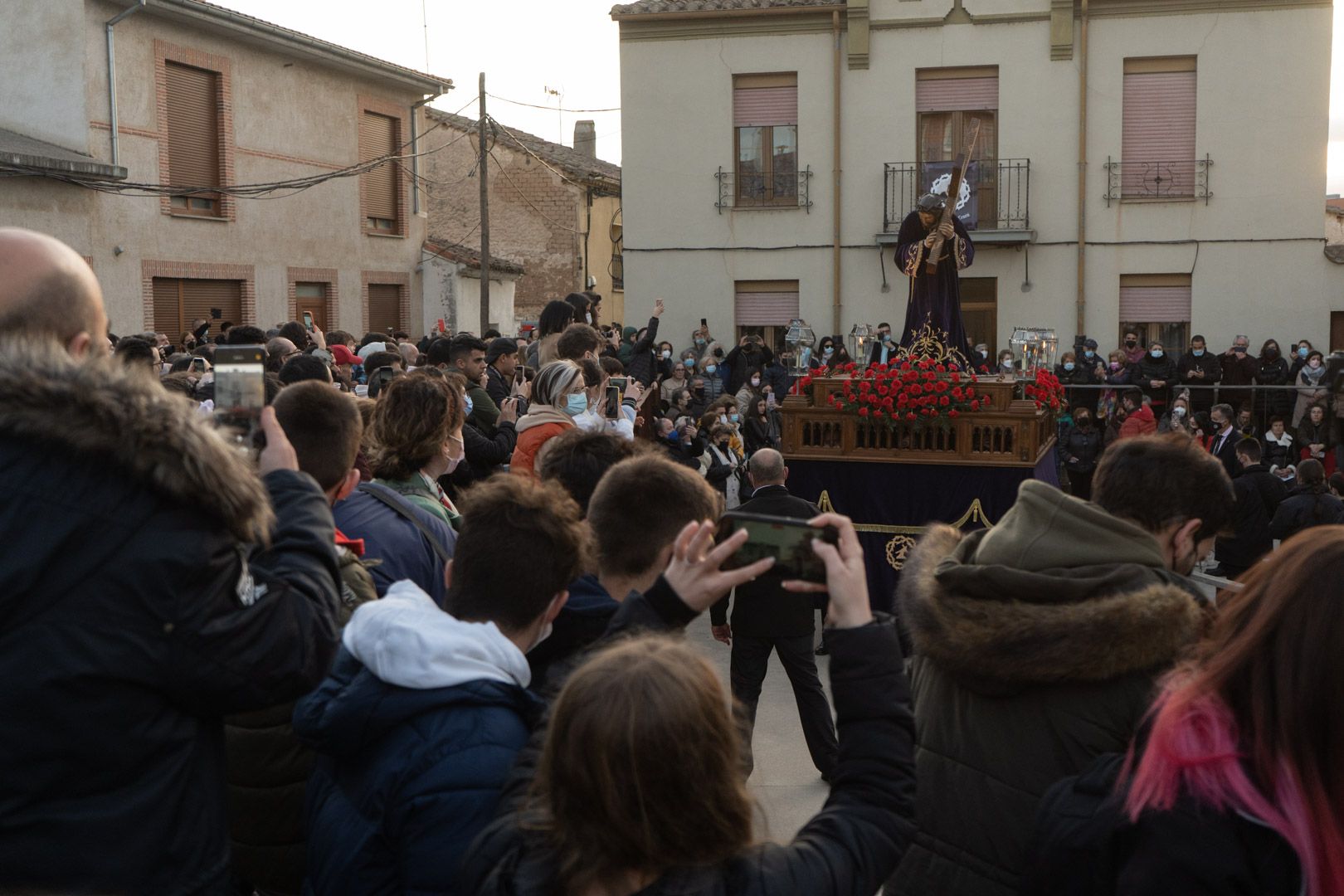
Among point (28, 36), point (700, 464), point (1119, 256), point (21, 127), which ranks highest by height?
point (28, 36)

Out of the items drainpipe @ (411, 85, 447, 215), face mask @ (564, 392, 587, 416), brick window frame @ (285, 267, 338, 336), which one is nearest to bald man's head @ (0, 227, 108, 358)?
face mask @ (564, 392, 587, 416)

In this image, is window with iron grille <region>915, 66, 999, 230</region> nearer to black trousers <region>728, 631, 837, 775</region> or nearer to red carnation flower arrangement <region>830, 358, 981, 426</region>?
red carnation flower arrangement <region>830, 358, 981, 426</region>

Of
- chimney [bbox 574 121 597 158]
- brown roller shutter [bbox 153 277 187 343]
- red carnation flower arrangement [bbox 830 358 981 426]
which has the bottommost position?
red carnation flower arrangement [bbox 830 358 981 426]

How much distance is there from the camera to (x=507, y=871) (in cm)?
177

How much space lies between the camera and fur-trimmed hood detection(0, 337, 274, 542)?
183cm

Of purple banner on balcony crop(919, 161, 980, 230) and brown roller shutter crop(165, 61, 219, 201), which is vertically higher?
brown roller shutter crop(165, 61, 219, 201)

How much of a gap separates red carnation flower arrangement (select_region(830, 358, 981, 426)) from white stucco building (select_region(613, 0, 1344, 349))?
11.8 metres

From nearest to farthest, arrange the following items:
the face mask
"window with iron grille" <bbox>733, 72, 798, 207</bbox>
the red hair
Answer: the red hair
the face mask
"window with iron grille" <bbox>733, 72, 798, 207</bbox>

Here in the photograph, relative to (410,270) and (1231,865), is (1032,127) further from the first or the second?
(1231,865)

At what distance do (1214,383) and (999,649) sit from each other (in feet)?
55.7

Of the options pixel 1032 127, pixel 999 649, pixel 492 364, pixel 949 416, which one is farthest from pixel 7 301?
pixel 1032 127

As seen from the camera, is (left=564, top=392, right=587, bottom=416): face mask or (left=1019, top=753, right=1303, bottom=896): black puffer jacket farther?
(left=564, top=392, right=587, bottom=416): face mask

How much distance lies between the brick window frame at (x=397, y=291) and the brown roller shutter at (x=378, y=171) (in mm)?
899

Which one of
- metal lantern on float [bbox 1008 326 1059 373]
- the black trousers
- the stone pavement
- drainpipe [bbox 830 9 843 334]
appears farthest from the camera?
drainpipe [bbox 830 9 843 334]
